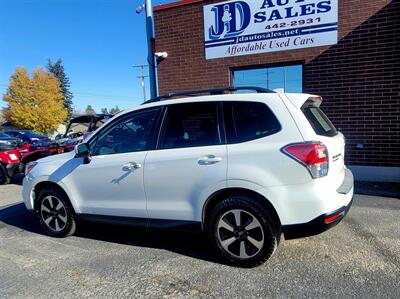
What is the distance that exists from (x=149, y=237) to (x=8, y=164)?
6.20 metres

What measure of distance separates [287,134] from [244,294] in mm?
1547

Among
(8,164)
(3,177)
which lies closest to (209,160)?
(8,164)

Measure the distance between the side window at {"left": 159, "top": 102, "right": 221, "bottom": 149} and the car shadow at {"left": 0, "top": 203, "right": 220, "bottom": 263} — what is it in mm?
1218

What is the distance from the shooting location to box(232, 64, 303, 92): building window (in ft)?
25.2

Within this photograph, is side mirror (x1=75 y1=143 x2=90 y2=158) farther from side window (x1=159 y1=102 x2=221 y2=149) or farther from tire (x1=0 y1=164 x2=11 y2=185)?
tire (x1=0 y1=164 x2=11 y2=185)

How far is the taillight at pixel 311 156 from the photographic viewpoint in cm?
302

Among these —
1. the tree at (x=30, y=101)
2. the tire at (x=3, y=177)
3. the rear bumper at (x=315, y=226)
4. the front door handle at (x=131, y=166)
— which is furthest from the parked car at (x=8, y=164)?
the tree at (x=30, y=101)

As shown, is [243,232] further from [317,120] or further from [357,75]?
[357,75]

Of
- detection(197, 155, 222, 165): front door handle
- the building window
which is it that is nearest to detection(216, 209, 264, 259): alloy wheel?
detection(197, 155, 222, 165): front door handle

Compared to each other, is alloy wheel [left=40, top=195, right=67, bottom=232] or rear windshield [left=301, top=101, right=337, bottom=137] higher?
rear windshield [left=301, top=101, right=337, bottom=137]

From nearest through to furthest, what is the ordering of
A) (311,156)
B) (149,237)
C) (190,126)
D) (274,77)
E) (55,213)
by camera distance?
(311,156) → (190,126) → (149,237) → (55,213) → (274,77)

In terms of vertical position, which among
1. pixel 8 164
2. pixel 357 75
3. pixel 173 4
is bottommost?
pixel 8 164

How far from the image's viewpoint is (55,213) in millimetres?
4504

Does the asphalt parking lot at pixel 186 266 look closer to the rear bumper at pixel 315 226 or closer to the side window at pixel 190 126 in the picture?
the rear bumper at pixel 315 226
